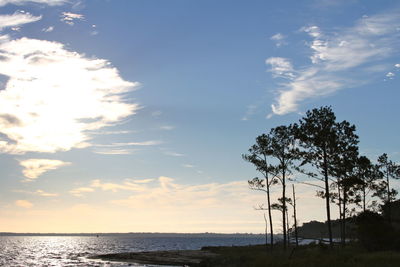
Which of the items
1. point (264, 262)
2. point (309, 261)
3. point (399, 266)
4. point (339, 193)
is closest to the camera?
point (399, 266)

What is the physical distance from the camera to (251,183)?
5788 centimetres

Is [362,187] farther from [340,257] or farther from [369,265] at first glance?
[369,265]

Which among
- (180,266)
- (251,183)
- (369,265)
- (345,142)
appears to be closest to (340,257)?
(369,265)

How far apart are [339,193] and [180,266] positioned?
2443 centimetres

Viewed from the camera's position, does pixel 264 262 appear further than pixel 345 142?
No

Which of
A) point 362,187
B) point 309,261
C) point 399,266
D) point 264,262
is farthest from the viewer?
point 362,187

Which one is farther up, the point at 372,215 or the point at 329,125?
the point at 329,125

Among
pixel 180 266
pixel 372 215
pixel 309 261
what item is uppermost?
pixel 372 215

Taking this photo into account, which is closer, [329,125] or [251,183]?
[329,125]

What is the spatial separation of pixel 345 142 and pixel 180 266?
1151 inches

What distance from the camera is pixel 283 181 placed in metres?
54.1

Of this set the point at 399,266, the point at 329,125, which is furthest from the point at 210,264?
the point at 399,266

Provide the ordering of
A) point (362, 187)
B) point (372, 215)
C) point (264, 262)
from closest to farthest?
1. point (264, 262)
2. point (372, 215)
3. point (362, 187)

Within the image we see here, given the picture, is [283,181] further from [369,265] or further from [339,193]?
[369,265]
